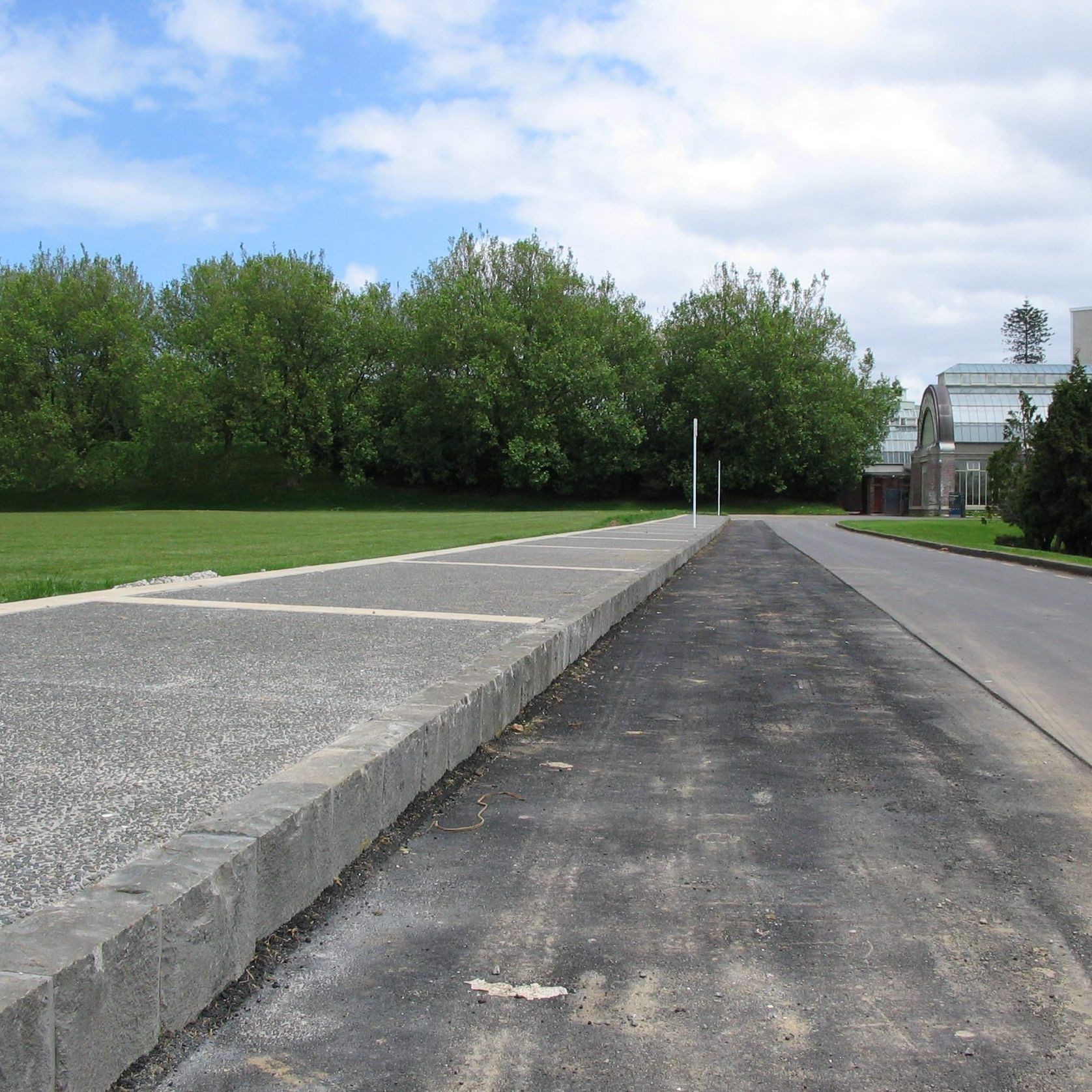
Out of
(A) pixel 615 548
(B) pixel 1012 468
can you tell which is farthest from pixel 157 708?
(B) pixel 1012 468

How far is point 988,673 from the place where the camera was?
725 cm

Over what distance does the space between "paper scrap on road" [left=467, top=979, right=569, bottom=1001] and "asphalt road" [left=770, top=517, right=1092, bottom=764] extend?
355 centimetres

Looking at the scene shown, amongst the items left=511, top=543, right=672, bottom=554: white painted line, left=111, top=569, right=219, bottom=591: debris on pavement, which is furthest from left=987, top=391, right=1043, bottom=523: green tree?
left=111, top=569, right=219, bottom=591: debris on pavement

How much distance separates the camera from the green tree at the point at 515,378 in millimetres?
57000

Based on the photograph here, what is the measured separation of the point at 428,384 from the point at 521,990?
57104mm

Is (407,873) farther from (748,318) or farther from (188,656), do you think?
(748,318)

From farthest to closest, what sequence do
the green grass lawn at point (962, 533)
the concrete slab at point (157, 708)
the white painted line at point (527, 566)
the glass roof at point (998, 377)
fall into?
the glass roof at point (998, 377) < the green grass lawn at point (962, 533) < the white painted line at point (527, 566) < the concrete slab at point (157, 708)

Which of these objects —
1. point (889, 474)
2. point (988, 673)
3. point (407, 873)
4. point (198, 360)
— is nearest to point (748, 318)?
point (889, 474)

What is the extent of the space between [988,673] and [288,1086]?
20.7 feet

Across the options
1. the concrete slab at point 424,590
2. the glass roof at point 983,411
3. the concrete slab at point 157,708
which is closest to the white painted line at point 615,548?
the concrete slab at point 424,590

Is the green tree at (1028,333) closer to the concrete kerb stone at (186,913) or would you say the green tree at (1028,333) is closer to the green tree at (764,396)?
the green tree at (764,396)

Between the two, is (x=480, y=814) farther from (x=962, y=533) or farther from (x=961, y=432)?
(x=961, y=432)

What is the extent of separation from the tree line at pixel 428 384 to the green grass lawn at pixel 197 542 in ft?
57.7

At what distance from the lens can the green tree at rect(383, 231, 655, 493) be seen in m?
57.0
